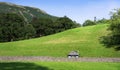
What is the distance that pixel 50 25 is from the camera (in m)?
149

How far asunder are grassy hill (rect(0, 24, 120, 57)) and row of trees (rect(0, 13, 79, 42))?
43.1 metres

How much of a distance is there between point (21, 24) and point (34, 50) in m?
68.1

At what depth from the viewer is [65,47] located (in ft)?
229

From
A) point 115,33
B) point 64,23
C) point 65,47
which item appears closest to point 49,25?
point 64,23

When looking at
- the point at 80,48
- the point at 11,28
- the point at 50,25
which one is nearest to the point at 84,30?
the point at 80,48

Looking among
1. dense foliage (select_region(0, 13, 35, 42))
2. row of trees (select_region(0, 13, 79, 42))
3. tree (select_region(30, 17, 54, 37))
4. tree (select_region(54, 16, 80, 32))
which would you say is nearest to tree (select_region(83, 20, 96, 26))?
row of trees (select_region(0, 13, 79, 42))

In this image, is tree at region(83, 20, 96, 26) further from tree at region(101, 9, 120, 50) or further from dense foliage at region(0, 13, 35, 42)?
tree at region(101, 9, 120, 50)

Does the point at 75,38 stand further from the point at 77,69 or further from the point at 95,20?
the point at 95,20

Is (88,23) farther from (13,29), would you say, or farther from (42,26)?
(13,29)

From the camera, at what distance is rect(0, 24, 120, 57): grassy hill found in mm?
63844

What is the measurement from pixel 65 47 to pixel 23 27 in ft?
208

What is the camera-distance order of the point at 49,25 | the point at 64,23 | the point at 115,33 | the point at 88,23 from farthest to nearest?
the point at 88,23, the point at 64,23, the point at 49,25, the point at 115,33

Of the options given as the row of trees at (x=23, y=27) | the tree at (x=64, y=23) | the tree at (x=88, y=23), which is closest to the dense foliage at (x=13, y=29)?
the row of trees at (x=23, y=27)

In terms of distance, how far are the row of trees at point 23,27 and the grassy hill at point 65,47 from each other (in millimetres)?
43096
